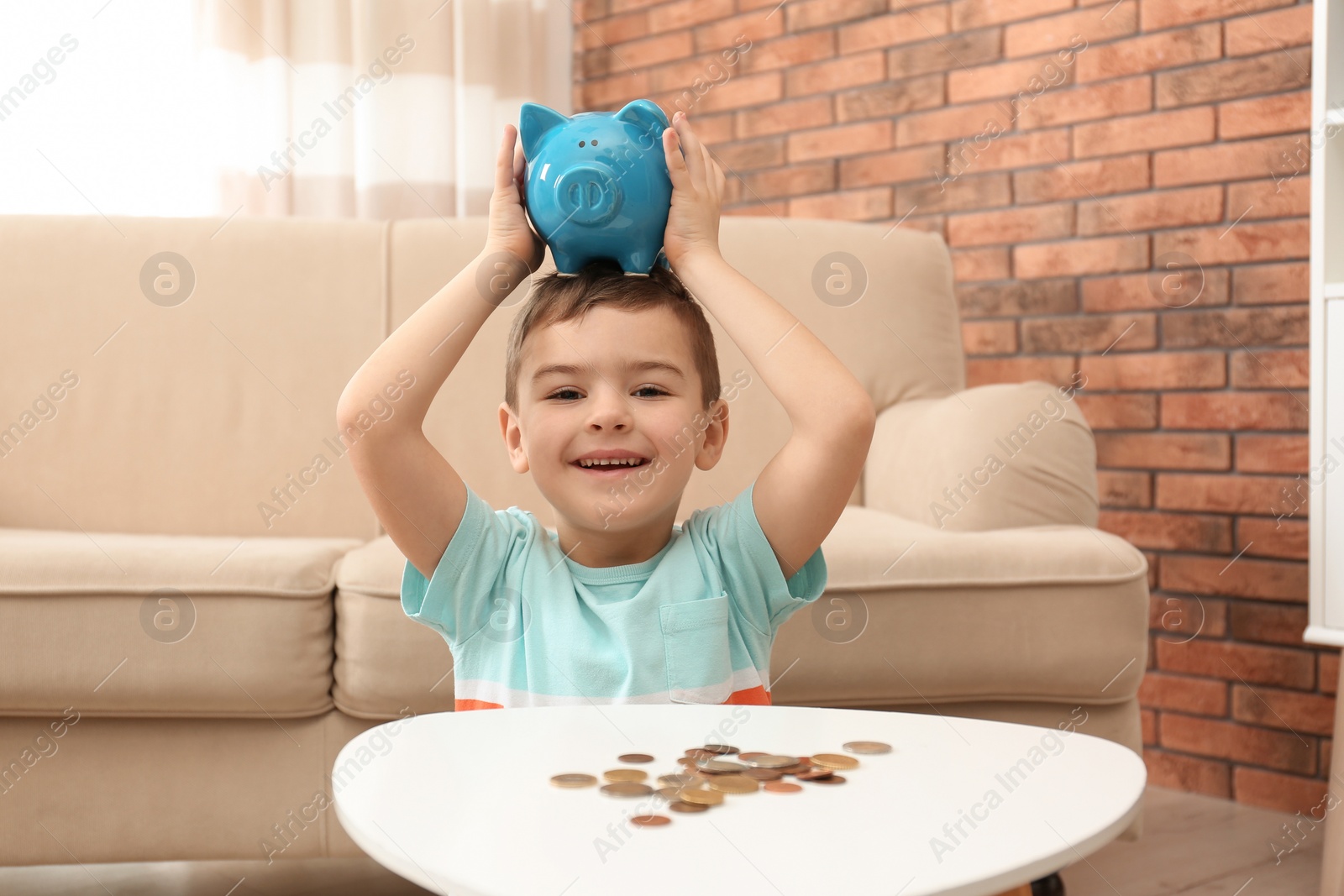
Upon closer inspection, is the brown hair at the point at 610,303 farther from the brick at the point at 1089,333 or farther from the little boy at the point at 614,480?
the brick at the point at 1089,333

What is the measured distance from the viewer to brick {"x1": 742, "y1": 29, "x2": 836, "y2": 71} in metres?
2.66

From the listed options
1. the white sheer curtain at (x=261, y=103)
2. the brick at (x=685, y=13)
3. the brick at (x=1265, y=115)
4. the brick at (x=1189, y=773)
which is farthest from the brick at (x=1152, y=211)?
the white sheer curtain at (x=261, y=103)

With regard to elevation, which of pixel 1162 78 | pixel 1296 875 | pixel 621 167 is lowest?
pixel 1296 875

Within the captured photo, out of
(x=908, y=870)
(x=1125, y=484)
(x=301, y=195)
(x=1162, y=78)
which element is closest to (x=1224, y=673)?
(x=1125, y=484)

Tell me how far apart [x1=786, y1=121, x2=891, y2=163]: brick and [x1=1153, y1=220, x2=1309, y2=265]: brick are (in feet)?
2.26

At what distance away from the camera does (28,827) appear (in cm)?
138

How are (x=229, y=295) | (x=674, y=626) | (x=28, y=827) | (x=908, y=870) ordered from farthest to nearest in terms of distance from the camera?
(x=229, y=295)
(x=28, y=827)
(x=674, y=626)
(x=908, y=870)

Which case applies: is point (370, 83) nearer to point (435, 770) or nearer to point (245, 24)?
point (245, 24)

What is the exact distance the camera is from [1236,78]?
201 cm

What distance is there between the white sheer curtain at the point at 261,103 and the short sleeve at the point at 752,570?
1.70 metres

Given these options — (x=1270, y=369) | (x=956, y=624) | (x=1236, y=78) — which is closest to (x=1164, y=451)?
(x=1270, y=369)

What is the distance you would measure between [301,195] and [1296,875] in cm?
240

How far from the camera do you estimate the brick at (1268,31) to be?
193 centimetres

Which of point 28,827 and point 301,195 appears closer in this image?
point 28,827
